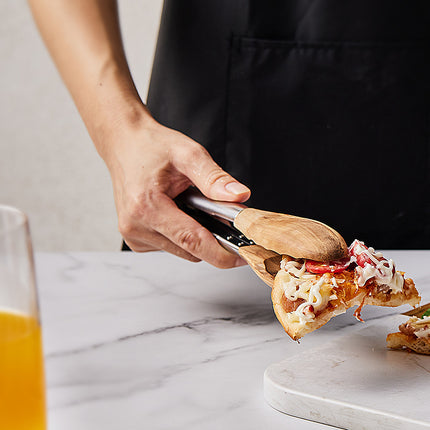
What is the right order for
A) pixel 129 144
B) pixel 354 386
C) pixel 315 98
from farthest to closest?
pixel 315 98 < pixel 129 144 < pixel 354 386

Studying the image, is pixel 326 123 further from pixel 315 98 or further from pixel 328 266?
pixel 328 266

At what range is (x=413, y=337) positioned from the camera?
0.77m

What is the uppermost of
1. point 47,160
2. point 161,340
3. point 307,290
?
point 307,290

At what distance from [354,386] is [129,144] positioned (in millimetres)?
530

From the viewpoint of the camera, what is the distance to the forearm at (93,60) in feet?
3.67

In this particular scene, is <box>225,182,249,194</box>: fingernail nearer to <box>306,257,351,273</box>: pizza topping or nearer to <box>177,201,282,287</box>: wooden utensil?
<box>177,201,282,287</box>: wooden utensil

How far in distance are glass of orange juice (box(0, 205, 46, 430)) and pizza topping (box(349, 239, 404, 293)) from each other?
0.42 m

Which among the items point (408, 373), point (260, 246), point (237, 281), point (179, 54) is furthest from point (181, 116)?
point (408, 373)

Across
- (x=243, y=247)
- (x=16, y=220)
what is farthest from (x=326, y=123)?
(x=16, y=220)

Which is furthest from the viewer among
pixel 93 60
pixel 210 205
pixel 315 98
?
pixel 315 98

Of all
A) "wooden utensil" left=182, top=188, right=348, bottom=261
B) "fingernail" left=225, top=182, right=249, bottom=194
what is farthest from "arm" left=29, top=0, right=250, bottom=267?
"wooden utensil" left=182, top=188, right=348, bottom=261

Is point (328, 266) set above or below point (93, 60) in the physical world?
below

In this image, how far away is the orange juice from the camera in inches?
14.4

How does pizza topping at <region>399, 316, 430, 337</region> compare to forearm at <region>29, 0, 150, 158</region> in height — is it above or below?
below
